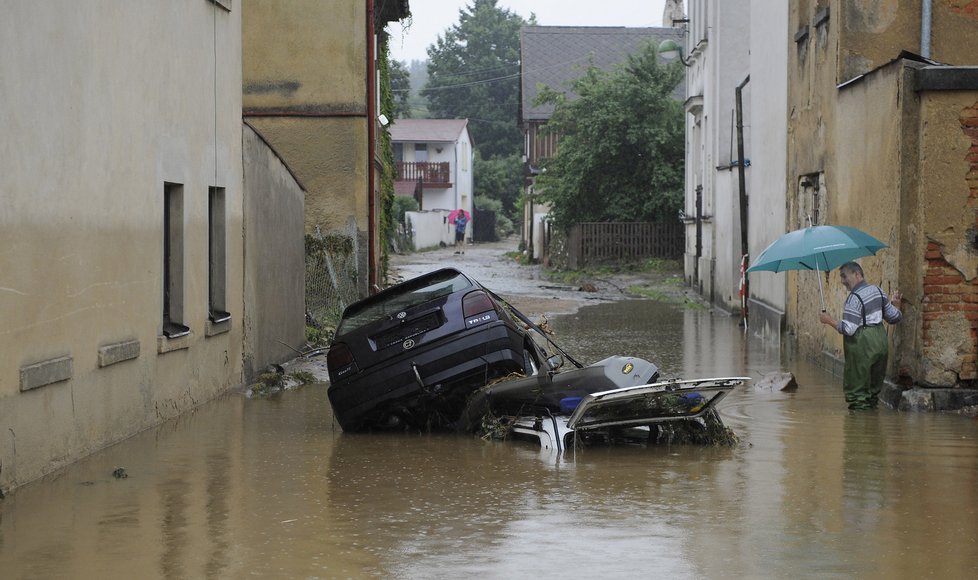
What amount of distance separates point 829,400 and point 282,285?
7177 millimetres

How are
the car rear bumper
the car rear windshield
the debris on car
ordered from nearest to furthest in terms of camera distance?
1. the debris on car
2. the car rear bumper
3. the car rear windshield

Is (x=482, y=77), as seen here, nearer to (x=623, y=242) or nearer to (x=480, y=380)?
(x=623, y=242)

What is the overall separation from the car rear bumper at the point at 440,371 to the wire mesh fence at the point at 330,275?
9.29m

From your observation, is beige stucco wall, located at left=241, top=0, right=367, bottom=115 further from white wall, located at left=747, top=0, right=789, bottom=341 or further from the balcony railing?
the balcony railing

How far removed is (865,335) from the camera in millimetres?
11930

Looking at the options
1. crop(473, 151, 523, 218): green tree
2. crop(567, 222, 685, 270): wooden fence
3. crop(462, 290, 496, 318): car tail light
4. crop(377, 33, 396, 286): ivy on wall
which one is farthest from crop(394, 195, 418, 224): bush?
crop(462, 290, 496, 318): car tail light

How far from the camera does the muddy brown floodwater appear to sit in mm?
6328

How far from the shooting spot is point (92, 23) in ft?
31.8

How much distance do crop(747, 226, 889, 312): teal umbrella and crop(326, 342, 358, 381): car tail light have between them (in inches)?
162

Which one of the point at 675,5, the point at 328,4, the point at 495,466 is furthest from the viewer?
the point at 675,5

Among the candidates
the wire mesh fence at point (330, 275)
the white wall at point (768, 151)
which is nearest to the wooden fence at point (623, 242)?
the white wall at point (768, 151)

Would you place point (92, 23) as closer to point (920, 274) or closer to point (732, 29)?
point (920, 274)

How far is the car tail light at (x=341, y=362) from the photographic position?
10.5 m

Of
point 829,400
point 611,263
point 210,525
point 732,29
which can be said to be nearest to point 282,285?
point 829,400
